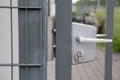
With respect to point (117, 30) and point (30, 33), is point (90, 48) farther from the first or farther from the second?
point (117, 30)

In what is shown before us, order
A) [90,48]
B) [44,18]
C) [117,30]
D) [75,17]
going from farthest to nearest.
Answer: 1. [75,17]
2. [117,30]
3. [90,48]
4. [44,18]

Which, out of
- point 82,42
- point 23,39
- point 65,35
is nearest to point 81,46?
point 82,42

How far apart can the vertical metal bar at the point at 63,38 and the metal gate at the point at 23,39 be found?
95 millimetres

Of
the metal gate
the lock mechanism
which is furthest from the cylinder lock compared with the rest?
the metal gate

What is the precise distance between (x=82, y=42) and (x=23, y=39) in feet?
1.23

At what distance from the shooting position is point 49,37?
86.7 inches

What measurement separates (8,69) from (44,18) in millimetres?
396

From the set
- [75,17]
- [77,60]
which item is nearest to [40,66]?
[77,60]

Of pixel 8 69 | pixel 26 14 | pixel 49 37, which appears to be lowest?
pixel 8 69

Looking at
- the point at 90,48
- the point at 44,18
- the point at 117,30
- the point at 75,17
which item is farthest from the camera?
the point at 75,17

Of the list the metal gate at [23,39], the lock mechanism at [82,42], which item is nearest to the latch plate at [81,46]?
the lock mechanism at [82,42]

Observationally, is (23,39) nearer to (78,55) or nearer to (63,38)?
(63,38)

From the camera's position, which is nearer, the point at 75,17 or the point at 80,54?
the point at 80,54

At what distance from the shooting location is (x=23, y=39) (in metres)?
Result: 2.17
